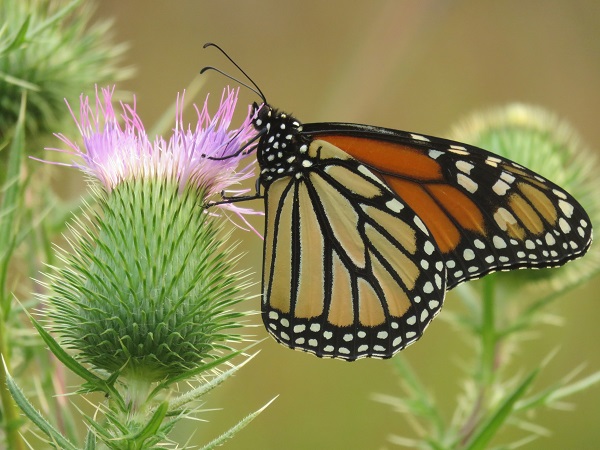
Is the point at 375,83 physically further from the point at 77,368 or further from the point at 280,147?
the point at 77,368

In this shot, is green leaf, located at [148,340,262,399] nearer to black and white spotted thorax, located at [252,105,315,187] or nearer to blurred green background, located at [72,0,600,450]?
black and white spotted thorax, located at [252,105,315,187]

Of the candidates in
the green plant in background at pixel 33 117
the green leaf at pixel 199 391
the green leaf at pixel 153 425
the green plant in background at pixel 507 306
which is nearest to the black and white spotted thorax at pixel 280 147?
the green plant in background at pixel 33 117

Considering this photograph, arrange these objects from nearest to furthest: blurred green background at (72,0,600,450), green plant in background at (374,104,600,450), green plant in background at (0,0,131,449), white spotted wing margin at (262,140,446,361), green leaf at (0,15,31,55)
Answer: green leaf at (0,15,31,55) → green plant in background at (0,0,131,449) → white spotted wing margin at (262,140,446,361) → green plant in background at (374,104,600,450) → blurred green background at (72,0,600,450)

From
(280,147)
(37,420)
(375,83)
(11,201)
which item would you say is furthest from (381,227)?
(375,83)

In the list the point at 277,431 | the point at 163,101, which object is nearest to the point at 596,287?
the point at 277,431

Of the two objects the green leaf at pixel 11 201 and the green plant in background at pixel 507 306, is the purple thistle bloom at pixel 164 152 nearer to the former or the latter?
the green leaf at pixel 11 201

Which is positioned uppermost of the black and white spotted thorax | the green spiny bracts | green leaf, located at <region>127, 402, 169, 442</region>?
the black and white spotted thorax

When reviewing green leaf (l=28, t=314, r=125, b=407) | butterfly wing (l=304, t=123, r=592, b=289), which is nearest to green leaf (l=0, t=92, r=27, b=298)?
green leaf (l=28, t=314, r=125, b=407)
